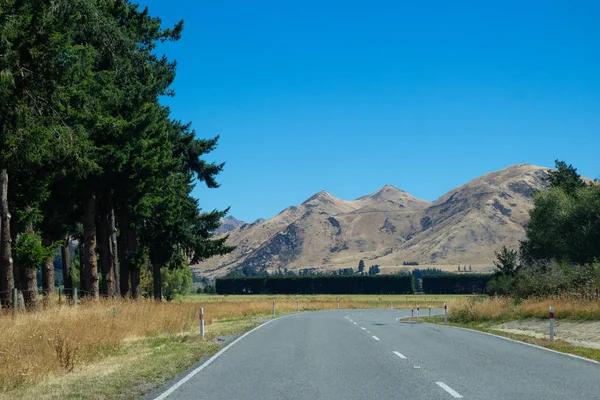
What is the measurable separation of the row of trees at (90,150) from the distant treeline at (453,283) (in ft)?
351

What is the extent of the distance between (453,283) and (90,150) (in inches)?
5371

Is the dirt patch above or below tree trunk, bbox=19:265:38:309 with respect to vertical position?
below

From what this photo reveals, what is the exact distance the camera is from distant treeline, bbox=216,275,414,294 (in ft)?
508

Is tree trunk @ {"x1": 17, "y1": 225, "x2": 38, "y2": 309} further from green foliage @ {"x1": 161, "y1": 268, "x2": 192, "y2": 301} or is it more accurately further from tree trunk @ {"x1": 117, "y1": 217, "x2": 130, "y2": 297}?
green foliage @ {"x1": 161, "y1": 268, "x2": 192, "y2": 301}

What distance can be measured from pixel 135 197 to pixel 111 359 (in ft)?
68.8

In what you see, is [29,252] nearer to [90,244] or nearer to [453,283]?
[90,244]

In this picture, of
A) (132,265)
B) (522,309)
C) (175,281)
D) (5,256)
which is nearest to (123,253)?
(132,265)

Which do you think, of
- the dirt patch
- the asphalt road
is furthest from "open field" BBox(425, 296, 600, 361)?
the asphalt road

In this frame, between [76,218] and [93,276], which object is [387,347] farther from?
[76,218]

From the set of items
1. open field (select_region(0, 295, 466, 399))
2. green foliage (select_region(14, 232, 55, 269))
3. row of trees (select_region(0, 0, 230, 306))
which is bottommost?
open field (select_region(0, 295, 466, 399))

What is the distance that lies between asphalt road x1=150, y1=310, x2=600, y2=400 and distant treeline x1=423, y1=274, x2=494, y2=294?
135293mm

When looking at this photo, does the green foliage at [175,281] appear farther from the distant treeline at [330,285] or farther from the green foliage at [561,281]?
the distant treeline at [330,285]

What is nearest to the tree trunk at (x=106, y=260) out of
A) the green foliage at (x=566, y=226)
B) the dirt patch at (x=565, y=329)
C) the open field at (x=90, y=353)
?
the open field at (x=90, y=353)

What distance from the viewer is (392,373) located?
1331 centimetres
